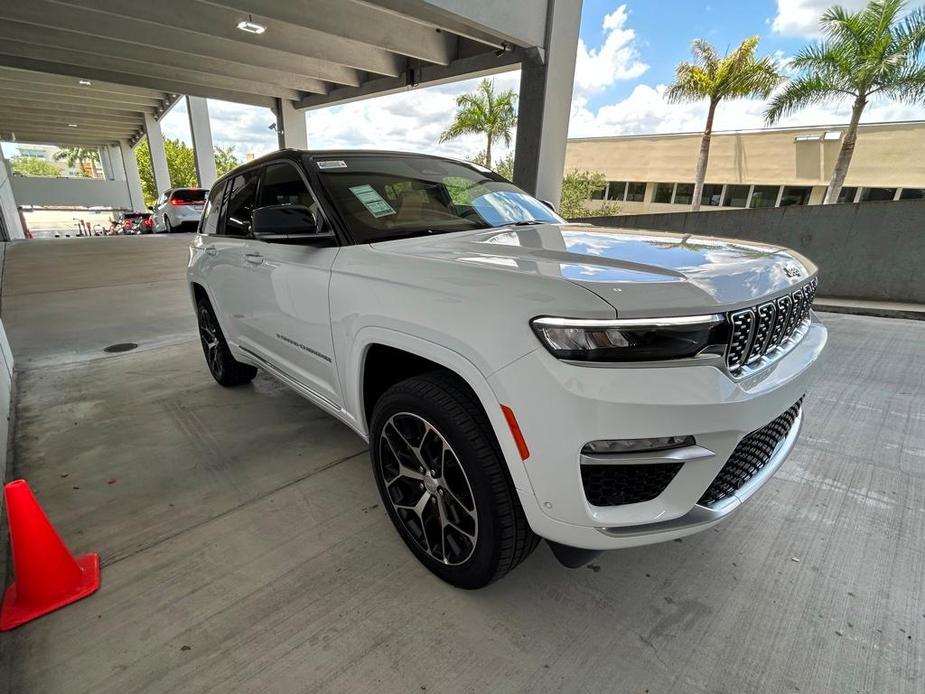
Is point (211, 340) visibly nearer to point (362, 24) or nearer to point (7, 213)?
point (362, 24)

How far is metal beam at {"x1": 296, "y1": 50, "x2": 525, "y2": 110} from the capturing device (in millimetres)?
8641

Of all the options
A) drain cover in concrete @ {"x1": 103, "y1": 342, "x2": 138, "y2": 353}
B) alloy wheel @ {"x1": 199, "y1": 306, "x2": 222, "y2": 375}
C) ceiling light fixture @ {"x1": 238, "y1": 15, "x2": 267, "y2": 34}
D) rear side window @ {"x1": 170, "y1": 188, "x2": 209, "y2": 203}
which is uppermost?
ceiling light fixture @ {"x1": 238, "y1": 15, "x2": 267, "y2": 34}

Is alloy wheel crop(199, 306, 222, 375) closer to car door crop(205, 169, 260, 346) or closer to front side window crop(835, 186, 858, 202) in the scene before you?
car door crop(205, 169, 260, 346)

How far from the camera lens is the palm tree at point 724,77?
651 inches

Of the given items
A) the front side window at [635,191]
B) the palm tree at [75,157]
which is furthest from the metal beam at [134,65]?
the palm tree at [75,157]

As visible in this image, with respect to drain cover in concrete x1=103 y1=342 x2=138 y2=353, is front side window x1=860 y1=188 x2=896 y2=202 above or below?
above

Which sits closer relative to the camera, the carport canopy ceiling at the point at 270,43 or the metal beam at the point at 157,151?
the carport canopy ceiling at the point at 270,43

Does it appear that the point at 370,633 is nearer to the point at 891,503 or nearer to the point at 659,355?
the point at 659,355

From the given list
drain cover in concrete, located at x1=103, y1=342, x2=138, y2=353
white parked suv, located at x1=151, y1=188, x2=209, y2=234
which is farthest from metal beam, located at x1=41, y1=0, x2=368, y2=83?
white parked suv, located at x1=151, y1=188, x2=209, y2=234

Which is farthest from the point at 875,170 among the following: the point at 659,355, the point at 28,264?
the point at 28,264

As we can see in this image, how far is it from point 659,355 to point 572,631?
1.07 m

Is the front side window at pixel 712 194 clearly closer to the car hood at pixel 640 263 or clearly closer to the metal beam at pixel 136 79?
the metal beam at pixel 136 79

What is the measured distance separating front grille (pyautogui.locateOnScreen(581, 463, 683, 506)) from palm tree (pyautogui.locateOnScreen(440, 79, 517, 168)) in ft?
71.2

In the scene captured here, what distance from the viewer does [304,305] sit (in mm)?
2309
